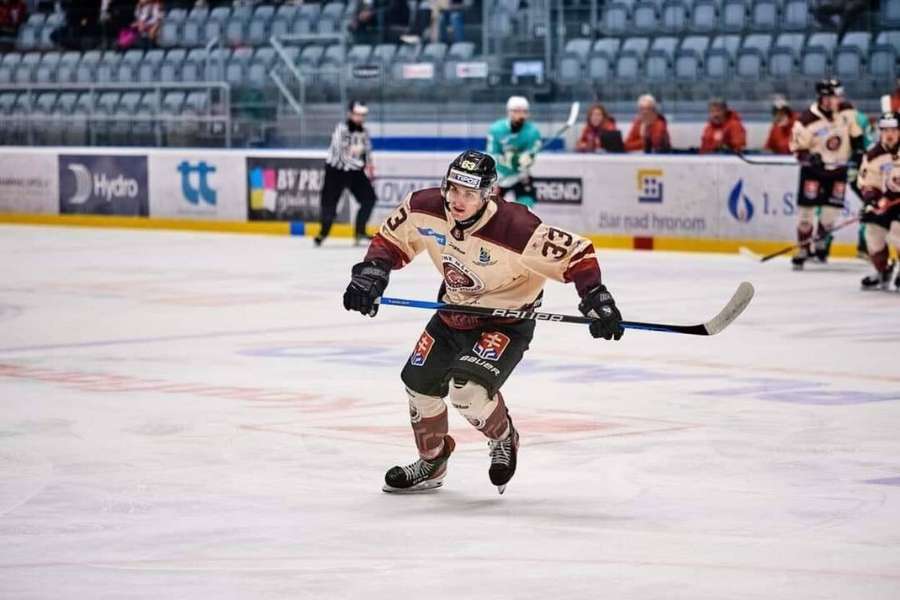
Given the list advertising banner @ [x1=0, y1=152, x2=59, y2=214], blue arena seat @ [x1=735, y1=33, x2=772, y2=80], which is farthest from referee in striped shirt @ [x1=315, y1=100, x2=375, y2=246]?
advertising banner @ [x1=0, y1=152, x2=59, y2=214]

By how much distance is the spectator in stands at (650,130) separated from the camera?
20562mm

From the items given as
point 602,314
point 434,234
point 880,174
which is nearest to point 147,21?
point 880,174

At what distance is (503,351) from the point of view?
6777mm

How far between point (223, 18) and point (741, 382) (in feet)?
62.6

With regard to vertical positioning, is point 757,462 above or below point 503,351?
below

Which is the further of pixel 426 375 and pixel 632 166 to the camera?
pixel 632 166

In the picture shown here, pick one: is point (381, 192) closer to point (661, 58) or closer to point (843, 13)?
point (661, 58)

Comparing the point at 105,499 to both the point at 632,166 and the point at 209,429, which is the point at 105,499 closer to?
the point at 209,429

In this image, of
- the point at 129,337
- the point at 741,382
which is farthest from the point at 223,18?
the point at 741,382

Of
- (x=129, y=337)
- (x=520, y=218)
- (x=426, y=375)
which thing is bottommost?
(x=129, y=337)

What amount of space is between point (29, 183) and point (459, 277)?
19.2 m

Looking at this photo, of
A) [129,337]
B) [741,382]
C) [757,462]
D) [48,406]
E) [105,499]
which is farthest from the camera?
[129,337]

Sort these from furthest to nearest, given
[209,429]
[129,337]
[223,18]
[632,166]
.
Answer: [223,18] < [632,166] < [129,337] < [209,429]

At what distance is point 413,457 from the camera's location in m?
7.64
